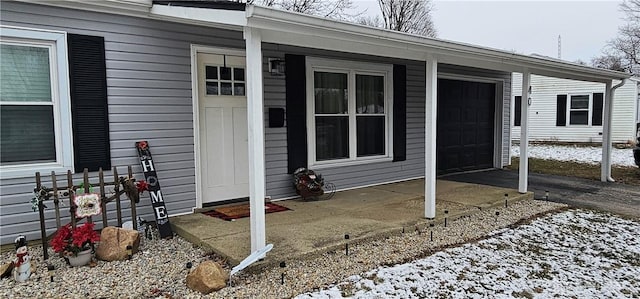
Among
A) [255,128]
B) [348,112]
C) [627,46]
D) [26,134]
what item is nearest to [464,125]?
[348,112]

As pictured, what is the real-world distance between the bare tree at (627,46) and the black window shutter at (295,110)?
2322 centimetres

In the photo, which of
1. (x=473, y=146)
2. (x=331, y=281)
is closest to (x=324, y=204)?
(x=331, y=281)

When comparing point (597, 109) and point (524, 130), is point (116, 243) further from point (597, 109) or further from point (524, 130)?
point (597, 109)

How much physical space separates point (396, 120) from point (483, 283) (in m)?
3.99

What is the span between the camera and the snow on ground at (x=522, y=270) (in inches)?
116

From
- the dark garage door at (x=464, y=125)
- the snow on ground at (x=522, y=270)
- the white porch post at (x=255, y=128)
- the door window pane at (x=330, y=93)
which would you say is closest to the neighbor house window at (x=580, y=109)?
the dark garage door at (x=464, y=125)

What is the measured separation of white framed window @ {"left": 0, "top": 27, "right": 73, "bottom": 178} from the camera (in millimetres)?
3705

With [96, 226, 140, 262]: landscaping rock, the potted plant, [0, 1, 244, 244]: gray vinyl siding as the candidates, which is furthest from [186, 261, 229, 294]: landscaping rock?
[0, 1, 244, 244]: gray vinyl siding

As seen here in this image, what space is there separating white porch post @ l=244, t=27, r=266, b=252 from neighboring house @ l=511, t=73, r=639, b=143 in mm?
13167

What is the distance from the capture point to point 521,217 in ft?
16.4

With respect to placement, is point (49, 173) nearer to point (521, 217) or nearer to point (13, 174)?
point (13, 174)

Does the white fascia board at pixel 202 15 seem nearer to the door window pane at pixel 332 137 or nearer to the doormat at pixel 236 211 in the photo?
the doormat at pixel 236 211

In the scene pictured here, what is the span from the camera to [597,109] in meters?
15.1

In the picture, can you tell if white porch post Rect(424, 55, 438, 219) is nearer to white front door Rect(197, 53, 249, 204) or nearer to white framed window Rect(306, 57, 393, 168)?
white framed window Rect(306, 57, 393, 168)
